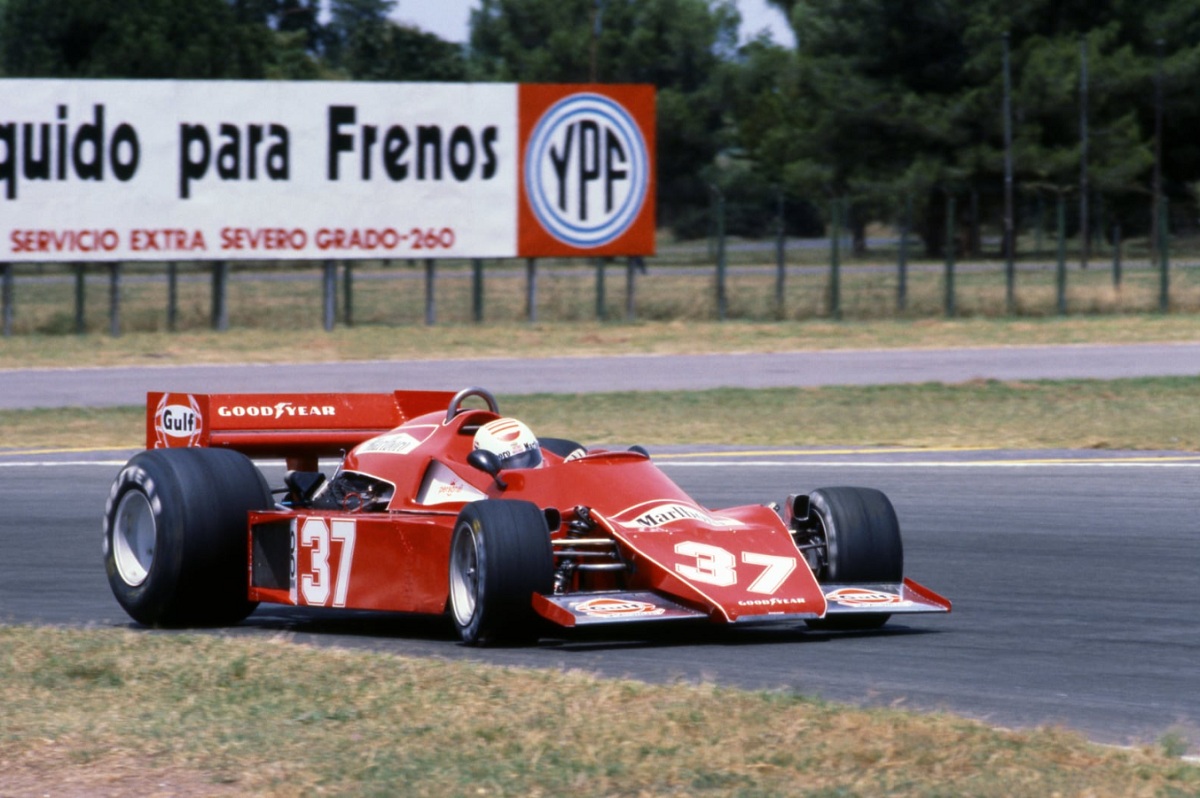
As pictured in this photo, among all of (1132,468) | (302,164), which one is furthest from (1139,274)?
(1132,468)

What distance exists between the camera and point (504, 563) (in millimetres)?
7641

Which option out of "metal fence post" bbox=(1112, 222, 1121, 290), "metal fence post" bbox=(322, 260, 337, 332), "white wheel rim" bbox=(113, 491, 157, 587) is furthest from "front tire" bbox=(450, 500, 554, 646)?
"metal fence post" bbox=(1112, 222, 1121, 290)

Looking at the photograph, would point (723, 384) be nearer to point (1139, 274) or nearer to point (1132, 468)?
point (1132, 468)

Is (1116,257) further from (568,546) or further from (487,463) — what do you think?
(568,546)

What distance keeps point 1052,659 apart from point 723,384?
594 inches

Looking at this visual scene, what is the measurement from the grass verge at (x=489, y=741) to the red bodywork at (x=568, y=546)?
0.99 meters

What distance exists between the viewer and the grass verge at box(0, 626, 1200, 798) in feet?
17.6

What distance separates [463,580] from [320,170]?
2192 centimetres

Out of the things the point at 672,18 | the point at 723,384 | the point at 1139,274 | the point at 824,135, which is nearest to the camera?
the point at 723,384

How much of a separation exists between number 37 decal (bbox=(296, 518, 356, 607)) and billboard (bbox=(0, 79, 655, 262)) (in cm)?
2028

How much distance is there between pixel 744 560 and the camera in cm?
788

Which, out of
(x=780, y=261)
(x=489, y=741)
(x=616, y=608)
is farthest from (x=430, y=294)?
(x=489, y=741)

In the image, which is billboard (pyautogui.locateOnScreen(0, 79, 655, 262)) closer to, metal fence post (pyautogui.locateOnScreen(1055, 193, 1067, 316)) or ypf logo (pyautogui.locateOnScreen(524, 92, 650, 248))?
ypf logo (pyautogui.locateOnScreen(524, 92, 650, 248))

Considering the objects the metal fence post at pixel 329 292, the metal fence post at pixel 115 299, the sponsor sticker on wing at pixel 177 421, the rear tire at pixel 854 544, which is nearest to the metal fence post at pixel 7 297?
the metal fence post at pixel 115 299
